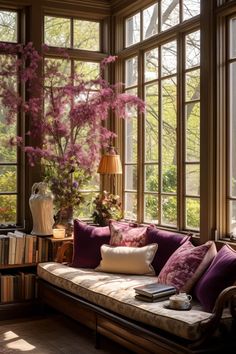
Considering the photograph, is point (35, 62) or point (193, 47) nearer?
point (193, 47)

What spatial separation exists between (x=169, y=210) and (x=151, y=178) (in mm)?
495

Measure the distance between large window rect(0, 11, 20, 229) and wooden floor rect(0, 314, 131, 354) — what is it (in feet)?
4.13

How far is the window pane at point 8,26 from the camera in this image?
6.03 meters

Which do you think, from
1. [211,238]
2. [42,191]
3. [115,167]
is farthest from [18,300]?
[211,238]

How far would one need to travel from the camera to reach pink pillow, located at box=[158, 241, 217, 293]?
4.12 metres

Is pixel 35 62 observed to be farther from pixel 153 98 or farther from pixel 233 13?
pixel 233 13

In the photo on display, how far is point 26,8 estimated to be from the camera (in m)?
6.09

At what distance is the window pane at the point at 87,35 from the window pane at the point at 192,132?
6.15ft

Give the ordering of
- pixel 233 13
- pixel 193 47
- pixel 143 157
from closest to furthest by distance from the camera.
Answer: pixel 233 13
pixel 193 47
pixel 143 157

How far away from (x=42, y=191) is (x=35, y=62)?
1.43m

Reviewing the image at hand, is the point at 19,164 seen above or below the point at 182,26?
below

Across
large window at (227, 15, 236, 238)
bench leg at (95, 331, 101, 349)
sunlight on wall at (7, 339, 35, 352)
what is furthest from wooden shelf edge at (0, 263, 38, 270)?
large window at (227, 15, 236, 238)

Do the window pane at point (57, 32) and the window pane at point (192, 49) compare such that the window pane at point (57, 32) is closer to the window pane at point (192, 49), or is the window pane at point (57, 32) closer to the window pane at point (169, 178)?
the window pane at point (192, 49)

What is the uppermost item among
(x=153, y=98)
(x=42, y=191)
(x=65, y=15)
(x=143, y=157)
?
(x=65, y=15)
